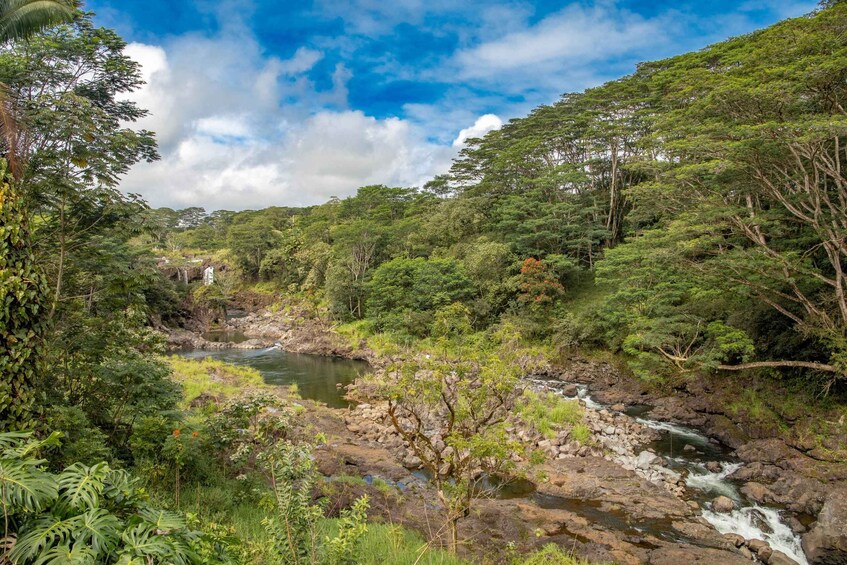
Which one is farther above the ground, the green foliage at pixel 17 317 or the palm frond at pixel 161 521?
the green foliage at pixel 17 317

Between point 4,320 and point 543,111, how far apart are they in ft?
115

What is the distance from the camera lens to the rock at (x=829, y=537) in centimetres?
833

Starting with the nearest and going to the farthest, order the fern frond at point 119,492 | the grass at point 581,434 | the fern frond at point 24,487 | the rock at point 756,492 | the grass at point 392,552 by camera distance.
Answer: the fern frond at point 24,487, the fern frond at point 119,492, the grass at point 392,552, the rock at point 756,492, the grass at point 581,434

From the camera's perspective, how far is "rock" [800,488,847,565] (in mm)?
8328

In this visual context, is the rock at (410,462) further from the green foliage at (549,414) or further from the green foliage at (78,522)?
the green foliage at (78,522)

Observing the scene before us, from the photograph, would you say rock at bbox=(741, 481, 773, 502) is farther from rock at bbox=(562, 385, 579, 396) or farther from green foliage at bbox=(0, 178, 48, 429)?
green foliage at bbox=(0, 178, 48, 429)

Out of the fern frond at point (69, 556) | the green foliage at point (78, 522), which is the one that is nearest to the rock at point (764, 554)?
the green foliage at point (78, 522)

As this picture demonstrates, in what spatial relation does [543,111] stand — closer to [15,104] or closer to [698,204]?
[698,204]

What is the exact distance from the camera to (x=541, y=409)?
15859mm

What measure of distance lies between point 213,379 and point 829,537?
21022mm

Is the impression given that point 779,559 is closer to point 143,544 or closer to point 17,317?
point 143,544

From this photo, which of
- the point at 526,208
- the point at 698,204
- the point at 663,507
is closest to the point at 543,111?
the point at 526,208

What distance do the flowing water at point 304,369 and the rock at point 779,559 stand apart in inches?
595

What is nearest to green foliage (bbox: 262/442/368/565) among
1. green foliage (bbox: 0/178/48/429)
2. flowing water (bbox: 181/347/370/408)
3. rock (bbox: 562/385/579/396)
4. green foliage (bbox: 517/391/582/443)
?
green foliage (bbox: 0/178/48/429)
